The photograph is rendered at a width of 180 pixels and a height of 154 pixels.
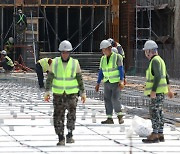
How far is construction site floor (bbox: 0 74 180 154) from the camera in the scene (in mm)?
10008

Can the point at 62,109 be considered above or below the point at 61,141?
above

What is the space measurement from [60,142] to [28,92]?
12.6m

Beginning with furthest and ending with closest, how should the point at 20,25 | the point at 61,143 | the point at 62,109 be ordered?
1. the point at 20,25
2. the point at 62,109
3. the point at 61,143

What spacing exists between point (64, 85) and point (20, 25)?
104 ft

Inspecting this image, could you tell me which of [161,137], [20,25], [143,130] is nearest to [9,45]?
[20,25]

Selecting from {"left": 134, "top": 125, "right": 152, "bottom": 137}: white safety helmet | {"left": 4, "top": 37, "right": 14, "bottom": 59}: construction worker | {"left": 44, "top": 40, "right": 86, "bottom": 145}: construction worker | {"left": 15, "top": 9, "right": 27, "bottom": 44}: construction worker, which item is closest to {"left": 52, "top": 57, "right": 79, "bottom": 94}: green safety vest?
{"left": 44, "top": 40, "right": 86, "bottom": 145}: construction worker

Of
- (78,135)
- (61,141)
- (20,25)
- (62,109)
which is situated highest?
(20,25)

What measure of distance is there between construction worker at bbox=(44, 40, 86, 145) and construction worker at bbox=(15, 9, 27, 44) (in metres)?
30.1

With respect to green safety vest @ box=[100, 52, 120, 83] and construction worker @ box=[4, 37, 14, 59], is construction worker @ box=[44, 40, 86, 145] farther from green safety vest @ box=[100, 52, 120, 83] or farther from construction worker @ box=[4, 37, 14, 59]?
construction worker @ box=[4, 37, 14, 59]

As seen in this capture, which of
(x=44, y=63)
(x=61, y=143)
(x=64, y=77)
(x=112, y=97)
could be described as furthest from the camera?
(x=44, y=63)

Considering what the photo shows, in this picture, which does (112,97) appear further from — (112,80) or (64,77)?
(64,77)

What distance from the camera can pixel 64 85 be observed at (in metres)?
10.7

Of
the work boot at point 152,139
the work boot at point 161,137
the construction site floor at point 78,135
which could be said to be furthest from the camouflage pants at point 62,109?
the work boot at point 161,137

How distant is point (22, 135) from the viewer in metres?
11.6
